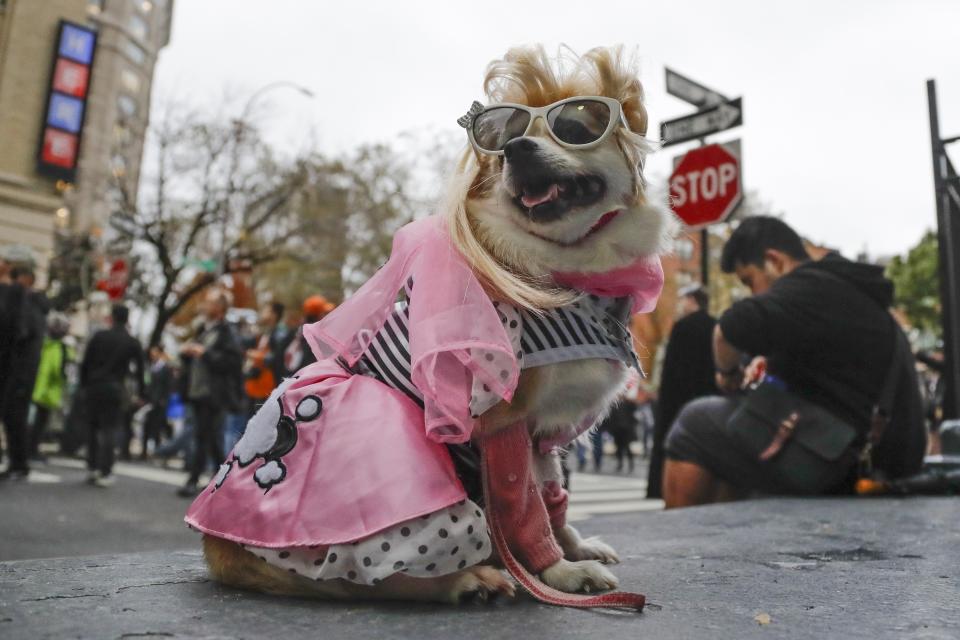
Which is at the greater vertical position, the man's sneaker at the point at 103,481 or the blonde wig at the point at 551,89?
the blonde wig at the point at 551,89

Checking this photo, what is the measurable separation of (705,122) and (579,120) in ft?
14.8

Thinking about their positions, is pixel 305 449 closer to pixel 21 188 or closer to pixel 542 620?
pixel 542 620

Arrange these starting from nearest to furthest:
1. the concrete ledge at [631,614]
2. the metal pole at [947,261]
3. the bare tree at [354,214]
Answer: the concrete ledge at [631,614], the metal pole at [947,261], the bare tree at [354,214]

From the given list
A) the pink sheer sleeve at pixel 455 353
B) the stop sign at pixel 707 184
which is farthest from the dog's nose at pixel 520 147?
the stop sign at pixel 707 184

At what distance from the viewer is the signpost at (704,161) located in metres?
5.77

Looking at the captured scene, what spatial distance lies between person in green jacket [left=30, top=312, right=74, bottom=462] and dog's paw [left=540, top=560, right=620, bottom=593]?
8654 mm

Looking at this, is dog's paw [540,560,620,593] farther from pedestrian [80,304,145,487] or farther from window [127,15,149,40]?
window [127,15,149,40]

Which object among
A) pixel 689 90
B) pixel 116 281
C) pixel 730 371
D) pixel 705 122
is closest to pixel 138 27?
pixel 116 281

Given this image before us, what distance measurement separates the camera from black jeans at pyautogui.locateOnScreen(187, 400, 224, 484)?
22.3ft

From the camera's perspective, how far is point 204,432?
6.93 metres

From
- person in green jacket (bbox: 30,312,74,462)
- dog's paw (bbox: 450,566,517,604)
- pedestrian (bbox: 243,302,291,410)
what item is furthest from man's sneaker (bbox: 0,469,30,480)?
dog's paw (bbox: 450,566,517,604)

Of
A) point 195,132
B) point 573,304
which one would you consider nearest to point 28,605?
point 573,304

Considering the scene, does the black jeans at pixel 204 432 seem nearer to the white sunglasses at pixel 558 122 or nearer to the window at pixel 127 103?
the white sunglasses at pixel 558 122

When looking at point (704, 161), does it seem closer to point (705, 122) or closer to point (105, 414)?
point (705, 122)
